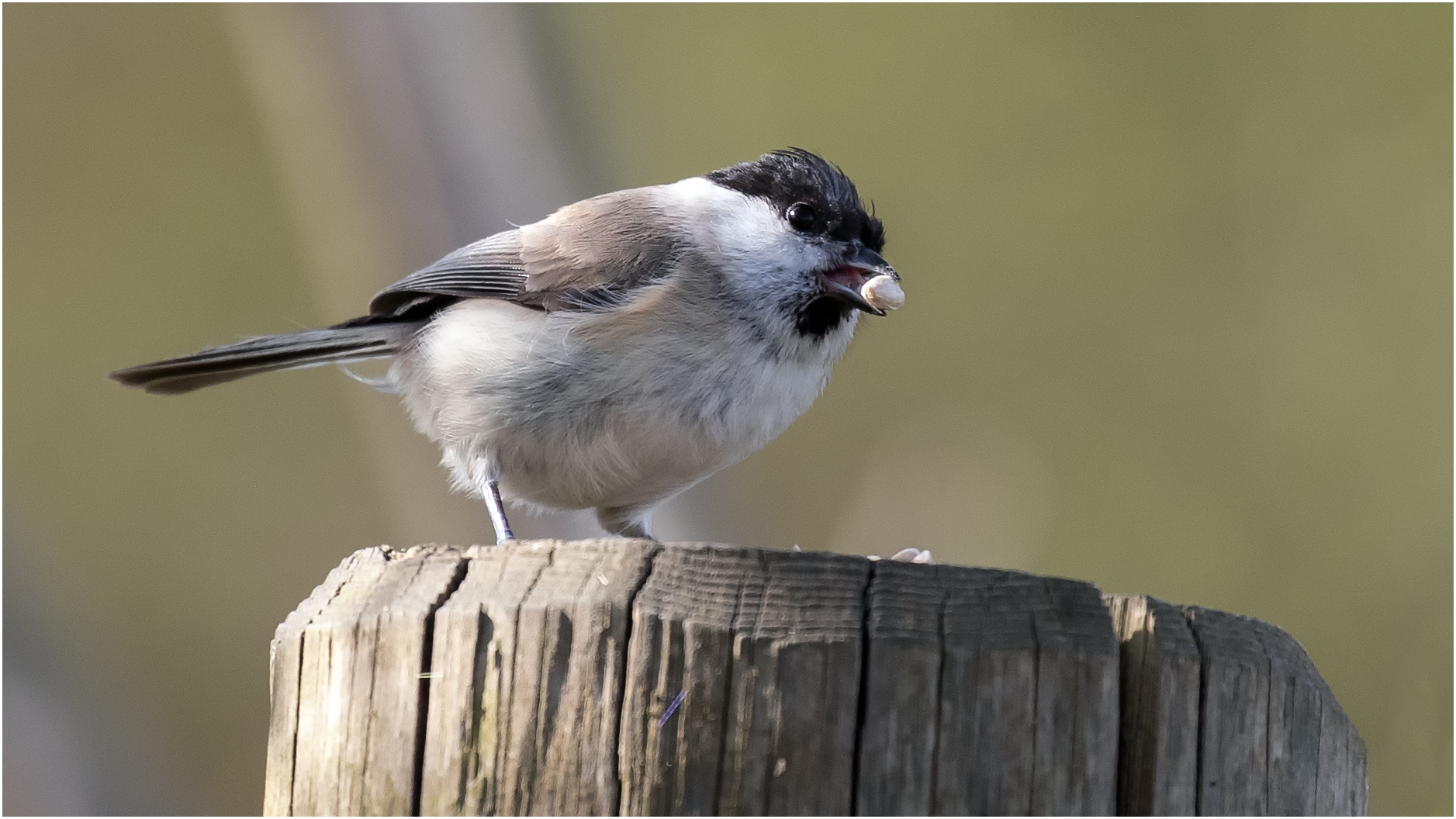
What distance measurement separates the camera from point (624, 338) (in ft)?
10.5

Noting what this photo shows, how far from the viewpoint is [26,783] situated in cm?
593

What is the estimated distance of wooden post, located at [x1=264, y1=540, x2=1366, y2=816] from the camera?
1688mm

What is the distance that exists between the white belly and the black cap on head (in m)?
0.29

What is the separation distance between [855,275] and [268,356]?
5.55ft

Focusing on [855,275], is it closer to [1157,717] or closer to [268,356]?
[268,356]

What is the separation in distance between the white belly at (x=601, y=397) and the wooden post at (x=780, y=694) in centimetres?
131

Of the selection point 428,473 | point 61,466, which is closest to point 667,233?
point 428,473

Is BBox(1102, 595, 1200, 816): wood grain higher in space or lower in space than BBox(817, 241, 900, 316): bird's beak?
lower

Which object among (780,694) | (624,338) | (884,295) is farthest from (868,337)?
(780,694)

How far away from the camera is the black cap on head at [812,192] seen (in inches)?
138

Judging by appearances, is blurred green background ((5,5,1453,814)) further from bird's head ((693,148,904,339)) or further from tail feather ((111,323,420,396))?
bird's head ((693,148,904,339))

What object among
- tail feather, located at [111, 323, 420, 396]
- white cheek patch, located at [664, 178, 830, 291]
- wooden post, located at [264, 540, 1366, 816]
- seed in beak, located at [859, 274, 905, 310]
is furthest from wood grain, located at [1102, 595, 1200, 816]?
tail feather, located at [111, 323, 420, 396]

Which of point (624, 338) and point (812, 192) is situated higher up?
point (812, 192)

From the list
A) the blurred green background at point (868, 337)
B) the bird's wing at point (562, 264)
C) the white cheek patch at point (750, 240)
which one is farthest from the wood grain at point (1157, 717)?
the blurred green background at point (868, 337)
